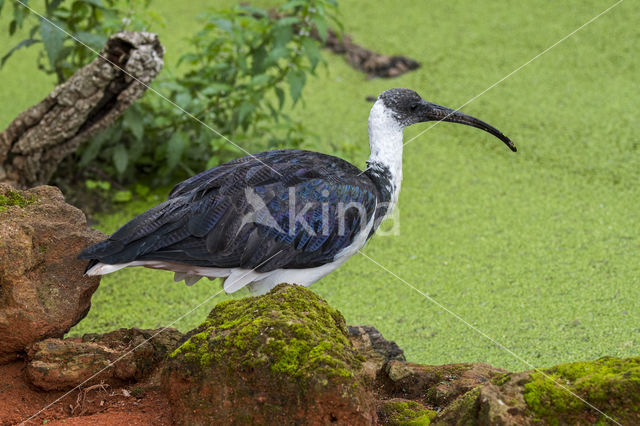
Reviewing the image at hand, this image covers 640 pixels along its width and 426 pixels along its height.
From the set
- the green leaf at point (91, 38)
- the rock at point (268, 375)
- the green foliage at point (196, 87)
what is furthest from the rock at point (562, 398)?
the green leaf at point (91, 38)

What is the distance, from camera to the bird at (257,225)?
2.29m

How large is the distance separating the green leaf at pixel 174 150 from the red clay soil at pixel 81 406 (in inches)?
75.1

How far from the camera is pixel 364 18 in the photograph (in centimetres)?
580

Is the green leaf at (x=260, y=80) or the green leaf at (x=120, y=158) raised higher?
the green leaf at (x=260, y=80)

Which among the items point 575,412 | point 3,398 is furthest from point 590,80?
point 3,398

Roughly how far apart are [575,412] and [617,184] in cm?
265

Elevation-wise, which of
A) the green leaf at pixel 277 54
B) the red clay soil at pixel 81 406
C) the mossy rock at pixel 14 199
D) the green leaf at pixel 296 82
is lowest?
the red clay soil at pixel 81 406

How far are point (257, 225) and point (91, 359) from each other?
67 cm

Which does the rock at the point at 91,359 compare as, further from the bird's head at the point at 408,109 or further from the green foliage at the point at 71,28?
the green foliage at the point at 71,28

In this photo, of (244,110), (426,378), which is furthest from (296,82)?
(426,378)

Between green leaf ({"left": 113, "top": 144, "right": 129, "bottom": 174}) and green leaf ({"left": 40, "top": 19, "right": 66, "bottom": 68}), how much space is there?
60 centimetres

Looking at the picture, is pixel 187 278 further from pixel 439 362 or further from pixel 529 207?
pixel 529 207

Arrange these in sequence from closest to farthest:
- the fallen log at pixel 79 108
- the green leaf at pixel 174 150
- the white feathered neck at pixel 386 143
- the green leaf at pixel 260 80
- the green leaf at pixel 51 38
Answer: the white feathered neck at pixel 386 143
the fallen log at pixel 79 108
the green leaf at pixel 51 38
the green leaf at pixel 260 80
the green leaf at pixel 174 150

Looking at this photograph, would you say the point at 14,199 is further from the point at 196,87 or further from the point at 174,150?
the point at 196,87
